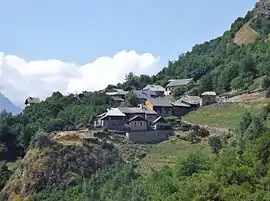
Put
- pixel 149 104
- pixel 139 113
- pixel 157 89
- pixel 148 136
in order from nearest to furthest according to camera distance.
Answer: pixel 148 136, pixel 139 113, pixel 149 104, pixel 157 89

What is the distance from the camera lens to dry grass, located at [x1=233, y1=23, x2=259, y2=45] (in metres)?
135

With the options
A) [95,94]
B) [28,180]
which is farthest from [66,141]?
[95,94]

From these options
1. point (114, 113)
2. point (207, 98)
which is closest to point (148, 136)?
point (114, 113)

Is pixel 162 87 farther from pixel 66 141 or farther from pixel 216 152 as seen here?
pixel 216 152

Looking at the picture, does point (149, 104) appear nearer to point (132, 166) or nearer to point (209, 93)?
point (209, 93)

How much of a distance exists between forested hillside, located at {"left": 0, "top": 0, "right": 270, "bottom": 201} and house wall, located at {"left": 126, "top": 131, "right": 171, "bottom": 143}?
5.88 metres

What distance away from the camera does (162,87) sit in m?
123

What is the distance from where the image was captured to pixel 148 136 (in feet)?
268

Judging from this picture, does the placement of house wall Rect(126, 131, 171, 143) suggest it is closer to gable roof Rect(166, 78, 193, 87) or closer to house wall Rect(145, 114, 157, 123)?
house wall Rect(145, 114, 157, 123)

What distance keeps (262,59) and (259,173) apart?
65663mm

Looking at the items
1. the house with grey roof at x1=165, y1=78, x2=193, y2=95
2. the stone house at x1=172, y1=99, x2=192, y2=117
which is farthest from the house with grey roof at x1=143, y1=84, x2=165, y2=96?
the stone house at x1=172, y1=99, x2=192, y2=117

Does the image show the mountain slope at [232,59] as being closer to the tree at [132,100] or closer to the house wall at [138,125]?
the tree at [132,100]

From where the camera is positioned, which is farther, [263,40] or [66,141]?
[263,40]

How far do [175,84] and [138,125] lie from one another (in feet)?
125
